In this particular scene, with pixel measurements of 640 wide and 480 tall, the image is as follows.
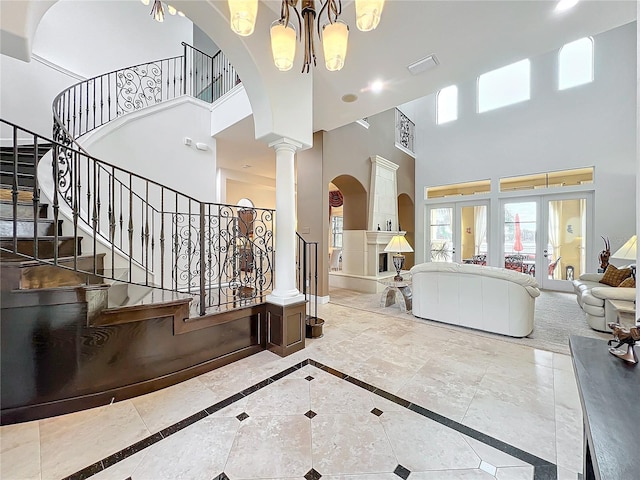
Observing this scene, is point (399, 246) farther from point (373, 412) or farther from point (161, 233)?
point (161, 233)

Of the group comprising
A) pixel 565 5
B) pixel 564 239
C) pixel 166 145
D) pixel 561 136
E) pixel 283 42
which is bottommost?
pixel 564 239

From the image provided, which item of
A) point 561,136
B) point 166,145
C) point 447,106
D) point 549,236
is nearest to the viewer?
point 166,145

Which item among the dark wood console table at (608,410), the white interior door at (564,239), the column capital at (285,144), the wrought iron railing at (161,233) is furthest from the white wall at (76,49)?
the white interior door at (564,239)

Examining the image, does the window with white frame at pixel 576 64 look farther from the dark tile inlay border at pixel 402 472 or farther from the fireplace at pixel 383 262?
the dark tile inlay border at pixel 402 472

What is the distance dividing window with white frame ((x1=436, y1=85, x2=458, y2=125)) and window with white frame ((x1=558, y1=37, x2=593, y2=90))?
229 centimetres

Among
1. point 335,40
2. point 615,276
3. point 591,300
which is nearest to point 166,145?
point 335,40

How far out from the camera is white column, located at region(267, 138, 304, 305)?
2.97 meters

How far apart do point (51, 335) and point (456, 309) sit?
425cm

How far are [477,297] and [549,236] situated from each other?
15.0 feet

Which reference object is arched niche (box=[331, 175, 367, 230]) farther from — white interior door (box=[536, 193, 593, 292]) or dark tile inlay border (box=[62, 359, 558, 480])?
dark tile inlay border (box=[62, 359, 558, 480])

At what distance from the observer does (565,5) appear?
238 cm

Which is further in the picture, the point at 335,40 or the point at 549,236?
the point at 549,236

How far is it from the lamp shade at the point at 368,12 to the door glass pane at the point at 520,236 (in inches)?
278

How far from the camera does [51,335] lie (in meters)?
1.87
